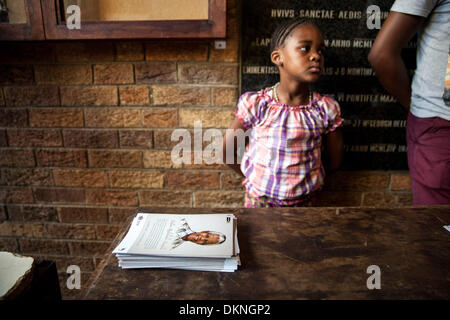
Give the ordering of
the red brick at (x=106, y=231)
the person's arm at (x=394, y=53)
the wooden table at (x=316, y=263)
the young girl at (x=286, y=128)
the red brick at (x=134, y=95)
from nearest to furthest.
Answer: the wooden table at (x=316, y=263)
the person's arm at (x=394, y=53)
the young girl at (x=286, y=128)
the red brick at (x=134, y=95)
the red brick at (x=106, y=231)

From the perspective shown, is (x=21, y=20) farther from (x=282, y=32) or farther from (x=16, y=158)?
(x=282, y=32)

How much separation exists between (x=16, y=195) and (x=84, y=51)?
2.93 feet

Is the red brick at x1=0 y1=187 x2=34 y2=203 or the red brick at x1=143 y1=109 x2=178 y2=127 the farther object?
the red brick at x1=0 y1=187 x2=34 y2=203

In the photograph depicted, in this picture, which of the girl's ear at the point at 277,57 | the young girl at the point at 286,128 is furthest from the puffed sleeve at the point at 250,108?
the girl's ear at the point at 277,57

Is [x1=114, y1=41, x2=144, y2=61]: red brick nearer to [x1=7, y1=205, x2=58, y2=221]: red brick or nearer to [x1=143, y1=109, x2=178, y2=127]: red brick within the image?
[x1=143, y1=109, x2=178, y2=127]: red brick

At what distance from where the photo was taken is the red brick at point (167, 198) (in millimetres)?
1629

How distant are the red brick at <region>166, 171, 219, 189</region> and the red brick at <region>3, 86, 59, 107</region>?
690 mm

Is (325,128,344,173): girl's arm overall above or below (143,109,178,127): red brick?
below

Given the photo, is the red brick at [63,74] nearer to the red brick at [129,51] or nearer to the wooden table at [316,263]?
the red brick at [129,51]

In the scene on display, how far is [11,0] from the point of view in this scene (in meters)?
1.37

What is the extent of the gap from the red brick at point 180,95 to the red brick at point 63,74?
34 cm

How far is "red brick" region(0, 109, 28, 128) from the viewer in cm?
157

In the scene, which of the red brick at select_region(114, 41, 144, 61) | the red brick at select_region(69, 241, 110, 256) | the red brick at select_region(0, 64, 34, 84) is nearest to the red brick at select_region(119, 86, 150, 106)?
the red brick at select_region(114, 41, 144, 61)
